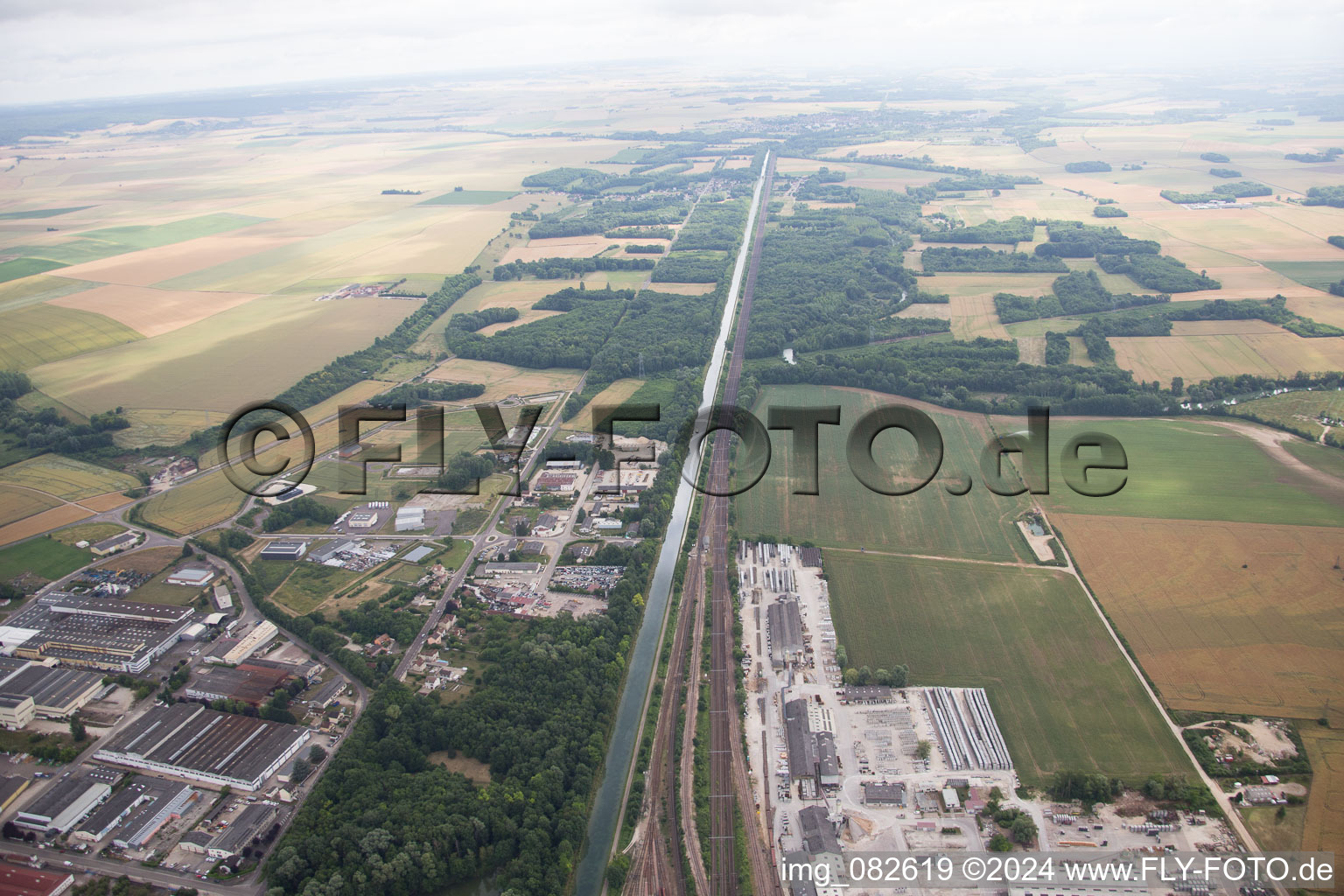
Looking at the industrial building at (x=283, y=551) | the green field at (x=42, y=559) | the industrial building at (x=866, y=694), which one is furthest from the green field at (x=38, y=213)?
the industrial building at (x=866, y=694)

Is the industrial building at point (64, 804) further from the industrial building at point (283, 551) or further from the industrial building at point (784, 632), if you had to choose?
the industrial building at point (784, 632)

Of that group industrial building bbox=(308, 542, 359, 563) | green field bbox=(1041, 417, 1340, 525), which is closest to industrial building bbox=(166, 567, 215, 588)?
industrial building bbox=(308, 542, 359, 563)

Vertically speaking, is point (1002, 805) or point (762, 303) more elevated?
point (762, 303)

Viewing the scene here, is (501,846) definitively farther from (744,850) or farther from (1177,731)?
(1177,731)

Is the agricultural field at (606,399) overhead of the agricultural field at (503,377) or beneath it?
beneath

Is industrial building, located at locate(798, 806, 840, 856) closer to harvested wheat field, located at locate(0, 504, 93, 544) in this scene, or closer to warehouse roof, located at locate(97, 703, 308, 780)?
warehouse roof, located at locate(97, 703, 308, 780)

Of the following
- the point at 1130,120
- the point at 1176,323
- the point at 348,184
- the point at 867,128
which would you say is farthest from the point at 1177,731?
the point at 1130,120
